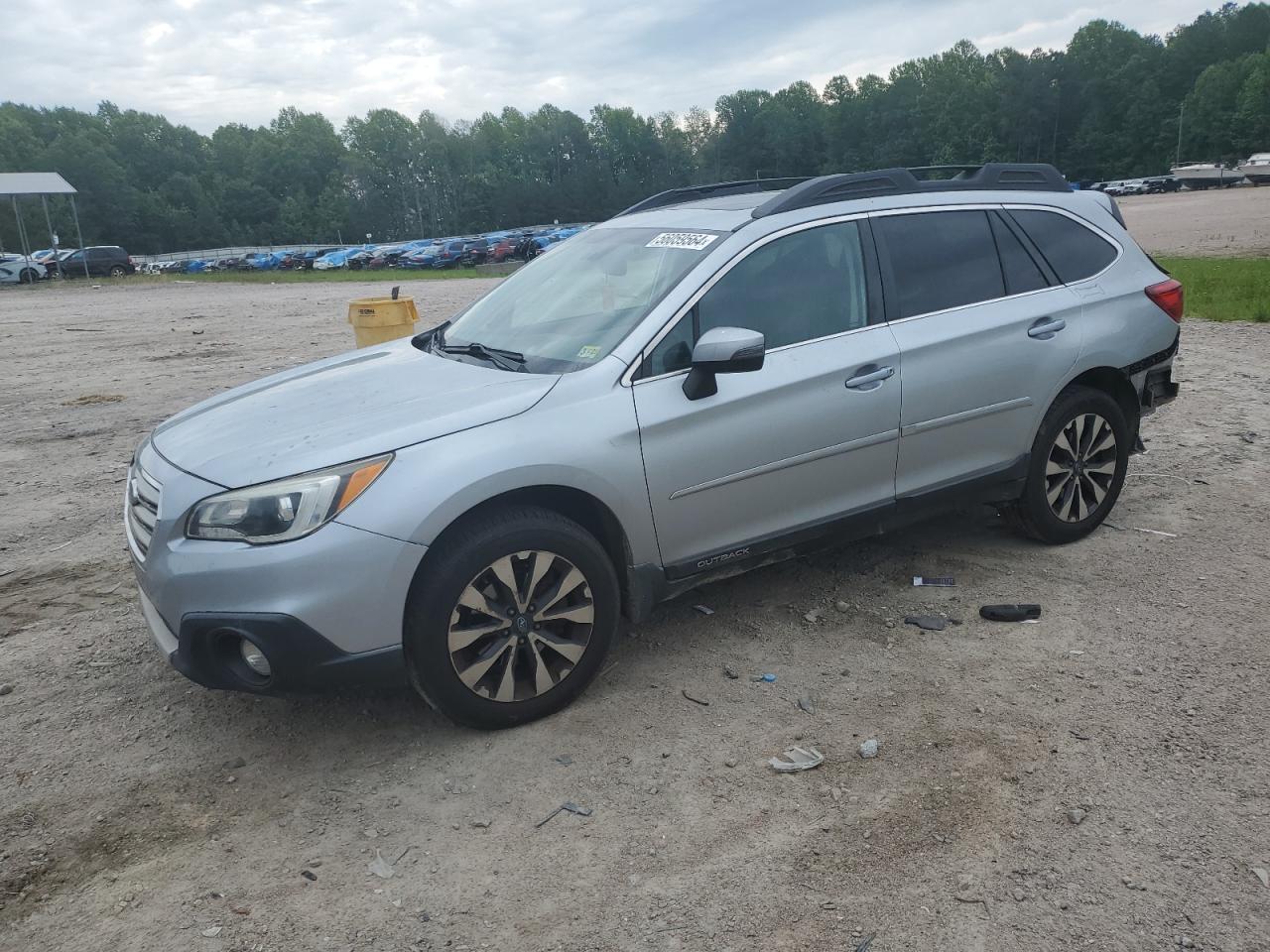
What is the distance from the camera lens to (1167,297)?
5199mm

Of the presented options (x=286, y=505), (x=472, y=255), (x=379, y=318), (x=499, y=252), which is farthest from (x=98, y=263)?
(x=286, y=505)

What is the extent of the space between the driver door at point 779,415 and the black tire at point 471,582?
351 millimetres

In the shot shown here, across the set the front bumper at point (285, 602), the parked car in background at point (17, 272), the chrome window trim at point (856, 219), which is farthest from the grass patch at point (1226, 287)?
the parked car in background at point (17, 272)

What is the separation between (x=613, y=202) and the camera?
14088 centimetres

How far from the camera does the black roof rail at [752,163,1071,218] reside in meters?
4.36

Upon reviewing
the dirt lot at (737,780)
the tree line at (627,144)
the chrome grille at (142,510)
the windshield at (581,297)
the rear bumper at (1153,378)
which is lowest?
the dirt lot at (737,780)

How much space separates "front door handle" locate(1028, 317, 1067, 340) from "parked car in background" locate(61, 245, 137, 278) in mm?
46965

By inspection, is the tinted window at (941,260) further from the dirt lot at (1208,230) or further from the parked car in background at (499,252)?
the parked car in background at (499,252)

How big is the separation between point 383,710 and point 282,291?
30756 millimetres

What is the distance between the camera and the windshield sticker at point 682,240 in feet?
13.6

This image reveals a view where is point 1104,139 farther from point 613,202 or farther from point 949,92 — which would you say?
point 613,202

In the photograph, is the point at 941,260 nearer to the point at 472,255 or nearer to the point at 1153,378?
the point at 1153,378

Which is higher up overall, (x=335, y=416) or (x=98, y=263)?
(x=98, y=263)

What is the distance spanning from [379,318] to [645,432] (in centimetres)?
517
